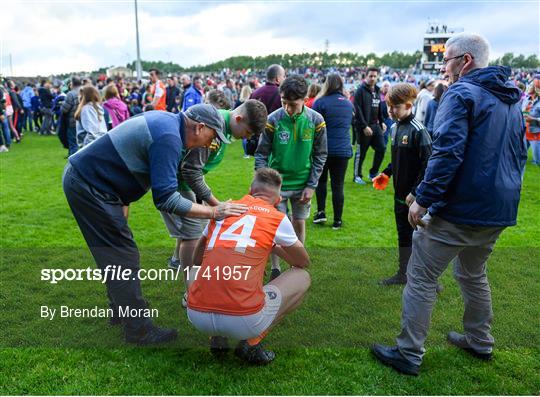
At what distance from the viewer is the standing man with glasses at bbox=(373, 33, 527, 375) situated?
2857 millimetres

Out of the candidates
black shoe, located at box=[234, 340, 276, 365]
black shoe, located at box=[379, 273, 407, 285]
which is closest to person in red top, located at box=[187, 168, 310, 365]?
black shoe, located at box=[234, 340, 276, 365]

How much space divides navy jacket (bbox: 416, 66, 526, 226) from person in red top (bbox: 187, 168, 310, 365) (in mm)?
1019

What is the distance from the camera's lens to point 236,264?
2984 mm

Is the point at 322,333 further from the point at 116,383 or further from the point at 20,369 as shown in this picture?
the point at 20,369

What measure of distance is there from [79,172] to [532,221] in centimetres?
660

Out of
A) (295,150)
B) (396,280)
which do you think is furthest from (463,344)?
(295,150)

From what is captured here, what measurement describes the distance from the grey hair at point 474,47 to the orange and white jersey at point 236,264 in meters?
1.65

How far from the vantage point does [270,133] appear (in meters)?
4.64

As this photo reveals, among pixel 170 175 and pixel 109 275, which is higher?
pixel 170 175

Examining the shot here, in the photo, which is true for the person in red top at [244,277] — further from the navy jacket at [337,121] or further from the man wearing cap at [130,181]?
the navy jacket at [337,121]

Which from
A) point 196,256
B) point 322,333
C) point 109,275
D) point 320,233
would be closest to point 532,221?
point 320,233

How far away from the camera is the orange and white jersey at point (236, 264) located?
296 cm

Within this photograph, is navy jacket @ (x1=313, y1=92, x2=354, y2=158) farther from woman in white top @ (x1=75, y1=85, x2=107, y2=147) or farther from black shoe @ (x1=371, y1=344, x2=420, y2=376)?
black shoe @ (x1=371, y1=344, x2=420, y2=376)

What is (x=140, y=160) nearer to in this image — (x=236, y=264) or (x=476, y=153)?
(x=236, y=264)
